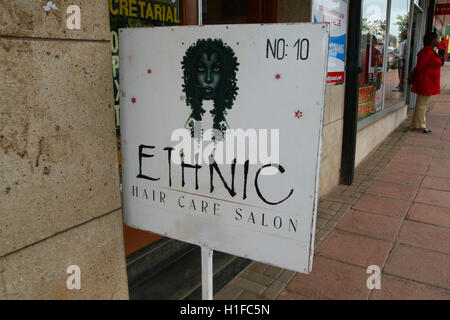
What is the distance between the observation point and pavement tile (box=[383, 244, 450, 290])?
3186mm

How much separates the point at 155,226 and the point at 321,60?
1.19 metres

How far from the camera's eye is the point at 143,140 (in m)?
2.02

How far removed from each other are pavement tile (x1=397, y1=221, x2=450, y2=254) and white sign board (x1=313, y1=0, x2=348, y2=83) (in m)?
1.86

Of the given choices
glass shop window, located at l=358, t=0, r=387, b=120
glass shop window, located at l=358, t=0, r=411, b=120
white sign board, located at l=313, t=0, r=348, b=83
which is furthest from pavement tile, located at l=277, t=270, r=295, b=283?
glass shop window, located at l=358, t=0, r=387, b=120

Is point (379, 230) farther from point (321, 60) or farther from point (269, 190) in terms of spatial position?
point (321, 60)

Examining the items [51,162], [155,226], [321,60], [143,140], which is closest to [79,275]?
[155,226]

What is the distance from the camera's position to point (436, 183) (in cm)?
555

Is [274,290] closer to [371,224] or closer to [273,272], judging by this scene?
[273,272]

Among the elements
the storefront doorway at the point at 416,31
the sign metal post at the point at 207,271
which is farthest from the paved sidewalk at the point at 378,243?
the storefront doorway at the point at 416,31

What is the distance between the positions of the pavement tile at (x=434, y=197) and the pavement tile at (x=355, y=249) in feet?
4.65

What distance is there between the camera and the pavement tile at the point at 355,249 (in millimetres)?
3520

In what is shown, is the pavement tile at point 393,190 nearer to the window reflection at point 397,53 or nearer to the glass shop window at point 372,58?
the glass shop window at point 372,58

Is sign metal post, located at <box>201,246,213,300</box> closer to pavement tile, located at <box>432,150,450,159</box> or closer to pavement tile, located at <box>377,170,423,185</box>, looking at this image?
pavement tile, located at <box>377,170,423,185</box>

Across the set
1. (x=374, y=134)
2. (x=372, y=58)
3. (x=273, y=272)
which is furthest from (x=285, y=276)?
(x=374, y=134)
